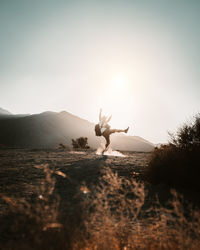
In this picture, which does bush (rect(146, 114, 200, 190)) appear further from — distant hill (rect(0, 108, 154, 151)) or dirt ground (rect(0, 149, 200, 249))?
distant hill (rect(0, 108, 154, 151))

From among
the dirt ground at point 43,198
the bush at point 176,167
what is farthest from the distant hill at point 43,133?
the bush at point 176,167

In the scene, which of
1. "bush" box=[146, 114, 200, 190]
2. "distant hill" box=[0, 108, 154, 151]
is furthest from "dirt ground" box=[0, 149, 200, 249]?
"distant hill" box=[0, 108, 154, 151]

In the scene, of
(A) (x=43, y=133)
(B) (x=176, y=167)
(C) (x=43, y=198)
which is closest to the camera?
(C) (x=43, y=198)

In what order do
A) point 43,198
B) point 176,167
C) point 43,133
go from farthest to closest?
point 43,133
point 176,167
point 43,198

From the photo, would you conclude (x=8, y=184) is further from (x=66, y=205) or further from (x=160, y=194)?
(x=160, y=194)

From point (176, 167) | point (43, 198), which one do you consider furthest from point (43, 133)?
point (43, 198)

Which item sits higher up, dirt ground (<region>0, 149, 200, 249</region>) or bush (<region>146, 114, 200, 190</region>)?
bush (<region>146, 114, 200, 190</region>)

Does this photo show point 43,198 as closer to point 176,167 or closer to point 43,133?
point 176,167

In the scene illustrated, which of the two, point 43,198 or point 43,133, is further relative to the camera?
point 43,133

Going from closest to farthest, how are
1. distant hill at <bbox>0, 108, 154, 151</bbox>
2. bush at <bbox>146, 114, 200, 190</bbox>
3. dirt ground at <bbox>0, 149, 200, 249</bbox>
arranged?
dirt ground at <bbox>0, 149, 200, 249</bbox> < bush at <bbox>146, 114, 200, 190</bbox> < distant hill at <bbox>0, 108, 154, 151</bbox>

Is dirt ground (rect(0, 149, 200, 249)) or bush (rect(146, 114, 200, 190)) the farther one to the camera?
bush (rect(146, 114, 200, 190))

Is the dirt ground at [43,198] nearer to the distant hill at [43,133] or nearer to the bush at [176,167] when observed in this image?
the bush at [176,167]

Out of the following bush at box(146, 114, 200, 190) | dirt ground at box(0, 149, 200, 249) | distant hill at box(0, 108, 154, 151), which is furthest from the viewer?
distant hill at box(0, 108, 154, 151)

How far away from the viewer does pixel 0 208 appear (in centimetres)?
270
